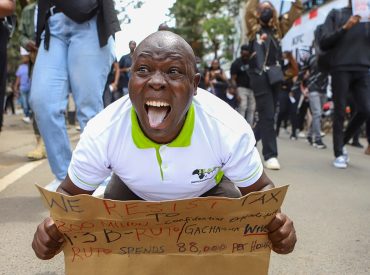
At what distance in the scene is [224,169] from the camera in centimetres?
202

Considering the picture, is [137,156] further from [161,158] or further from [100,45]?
[100,45]

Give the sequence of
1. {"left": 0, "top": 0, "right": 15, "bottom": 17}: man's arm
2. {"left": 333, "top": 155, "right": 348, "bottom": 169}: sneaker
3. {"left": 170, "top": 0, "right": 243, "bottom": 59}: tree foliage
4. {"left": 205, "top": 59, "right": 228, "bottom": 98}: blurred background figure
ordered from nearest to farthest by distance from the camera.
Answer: {"left": 0, "top": 0, "right": 15, "bottom": 17}: man's arm, {"left": 333, "top": 155, "right": 348, "bottom": 169}: sneaker, {"left": 205, "top": 59, "right": 228, "bottom": 98}: blurred background figure, {"left": 170, "top": 0, "right": 243, "bottom": 59}: tree foliage

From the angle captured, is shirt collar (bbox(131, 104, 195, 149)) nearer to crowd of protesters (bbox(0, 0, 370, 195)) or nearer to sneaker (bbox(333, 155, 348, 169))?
crowd of protesters (bbox(0, 0, 370, 195))

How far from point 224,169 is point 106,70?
156 cm

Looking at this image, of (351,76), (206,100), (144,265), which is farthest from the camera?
(351,76)

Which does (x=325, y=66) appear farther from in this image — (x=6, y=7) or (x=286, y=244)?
(x=286, y=244)

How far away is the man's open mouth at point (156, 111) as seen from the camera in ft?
6.02

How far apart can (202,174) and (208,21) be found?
25.9 m

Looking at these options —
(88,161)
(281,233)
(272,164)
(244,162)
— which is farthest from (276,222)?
(272,164)

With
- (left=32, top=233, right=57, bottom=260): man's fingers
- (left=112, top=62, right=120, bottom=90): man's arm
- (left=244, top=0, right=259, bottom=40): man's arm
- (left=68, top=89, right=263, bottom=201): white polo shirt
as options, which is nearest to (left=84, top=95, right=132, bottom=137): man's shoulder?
(left=68, top=89, right=263, bottom=201): white polo shirt

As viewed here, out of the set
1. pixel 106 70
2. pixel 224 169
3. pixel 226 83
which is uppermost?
pixel 106 70

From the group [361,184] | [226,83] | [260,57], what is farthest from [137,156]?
[226,83]

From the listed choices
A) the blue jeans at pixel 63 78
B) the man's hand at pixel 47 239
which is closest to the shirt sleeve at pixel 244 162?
the man's hand at pixel 47 239

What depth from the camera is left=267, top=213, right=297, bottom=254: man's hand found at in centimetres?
178
